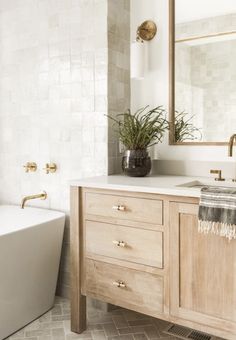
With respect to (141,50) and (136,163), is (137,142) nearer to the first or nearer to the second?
(136,163)

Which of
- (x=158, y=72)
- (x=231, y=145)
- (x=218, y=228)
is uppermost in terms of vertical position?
(x=158, y=72)

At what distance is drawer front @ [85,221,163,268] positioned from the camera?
183 centimetres

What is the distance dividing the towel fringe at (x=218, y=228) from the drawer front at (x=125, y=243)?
0.79ft

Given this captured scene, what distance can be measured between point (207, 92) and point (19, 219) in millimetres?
1497

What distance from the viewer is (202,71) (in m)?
2.27

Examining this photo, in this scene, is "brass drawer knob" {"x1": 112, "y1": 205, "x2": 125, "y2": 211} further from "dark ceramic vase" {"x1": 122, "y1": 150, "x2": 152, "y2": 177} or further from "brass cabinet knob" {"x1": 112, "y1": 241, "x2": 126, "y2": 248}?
"dark ceramic vase" {"x1": 122, "y1": 150, "x2": 152, "y2": 177}

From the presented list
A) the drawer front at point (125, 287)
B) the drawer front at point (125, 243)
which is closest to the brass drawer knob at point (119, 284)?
the drawer front at point (125, 287)

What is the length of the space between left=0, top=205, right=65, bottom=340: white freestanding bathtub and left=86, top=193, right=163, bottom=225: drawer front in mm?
433

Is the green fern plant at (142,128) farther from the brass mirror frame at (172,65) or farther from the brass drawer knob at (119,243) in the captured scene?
the brass drawer knob at (119,243)

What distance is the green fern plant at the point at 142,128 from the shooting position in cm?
226

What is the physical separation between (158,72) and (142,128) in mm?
445

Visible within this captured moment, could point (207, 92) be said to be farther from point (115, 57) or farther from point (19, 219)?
point (19, 219)

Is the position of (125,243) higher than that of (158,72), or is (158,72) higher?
(158,72)

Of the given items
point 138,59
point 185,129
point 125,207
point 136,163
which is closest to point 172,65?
point 138,59
